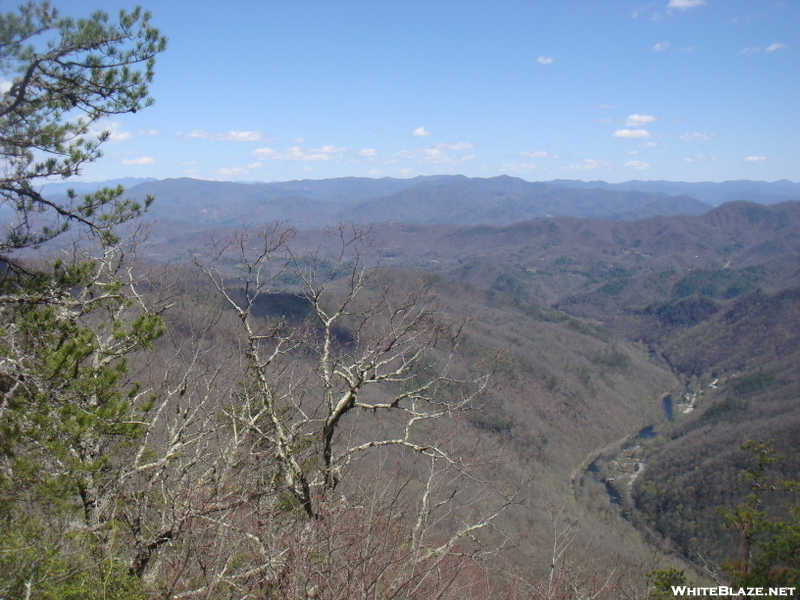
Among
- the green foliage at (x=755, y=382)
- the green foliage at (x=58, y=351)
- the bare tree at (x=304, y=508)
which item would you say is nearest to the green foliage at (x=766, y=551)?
the bare tree at (x=304, y=508)

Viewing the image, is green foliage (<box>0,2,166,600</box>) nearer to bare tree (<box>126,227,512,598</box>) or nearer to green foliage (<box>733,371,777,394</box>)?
bare tree (<box>126,227,512,598</box>)

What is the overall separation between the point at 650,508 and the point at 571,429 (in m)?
20.6

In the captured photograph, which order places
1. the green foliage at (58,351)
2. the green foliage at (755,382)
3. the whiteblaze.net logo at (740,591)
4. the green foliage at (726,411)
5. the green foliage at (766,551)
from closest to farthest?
the green foliage at (58,351) < the whiteblaze.net logo at (740,591) < the green foliage at (766,551) < the green foliage at (726,411) < the green foliage at (755,382)

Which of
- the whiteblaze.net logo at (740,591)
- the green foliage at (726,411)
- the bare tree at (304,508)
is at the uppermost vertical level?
the bare tree at (304,508)

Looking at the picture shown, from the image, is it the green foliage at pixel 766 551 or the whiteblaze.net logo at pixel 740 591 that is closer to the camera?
the whiteblaze.net logo at pixel 740 591

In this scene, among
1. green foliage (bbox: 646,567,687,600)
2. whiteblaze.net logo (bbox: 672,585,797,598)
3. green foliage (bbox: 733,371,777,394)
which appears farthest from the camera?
green foliage (bbox: 733,371,777,394)

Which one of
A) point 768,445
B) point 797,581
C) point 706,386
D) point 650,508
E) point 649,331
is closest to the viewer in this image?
point 797,581

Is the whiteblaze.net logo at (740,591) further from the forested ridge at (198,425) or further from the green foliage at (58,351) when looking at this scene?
the green foliage at (58,351)

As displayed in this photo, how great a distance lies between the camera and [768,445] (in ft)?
59.2

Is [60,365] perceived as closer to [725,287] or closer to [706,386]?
[706,386]

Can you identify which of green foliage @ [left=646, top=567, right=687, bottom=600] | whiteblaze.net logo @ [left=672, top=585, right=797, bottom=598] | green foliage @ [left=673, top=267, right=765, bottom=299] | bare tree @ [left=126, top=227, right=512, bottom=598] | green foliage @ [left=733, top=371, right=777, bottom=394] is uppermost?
bare tree @ [left=126, top=227, right=512, bottom=598]

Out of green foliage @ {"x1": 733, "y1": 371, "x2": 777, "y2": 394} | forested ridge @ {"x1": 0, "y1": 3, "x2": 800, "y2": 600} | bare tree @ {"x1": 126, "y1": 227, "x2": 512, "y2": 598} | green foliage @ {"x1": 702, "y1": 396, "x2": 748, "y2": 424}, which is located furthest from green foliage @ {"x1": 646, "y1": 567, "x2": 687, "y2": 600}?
green foliage @ {"x1": 733, "y1": 371, "x2": 777, "y2": 394}

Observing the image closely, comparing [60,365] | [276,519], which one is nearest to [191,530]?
[60,365]

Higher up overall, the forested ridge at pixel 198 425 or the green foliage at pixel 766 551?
the forested ridge at pixel 198 425
